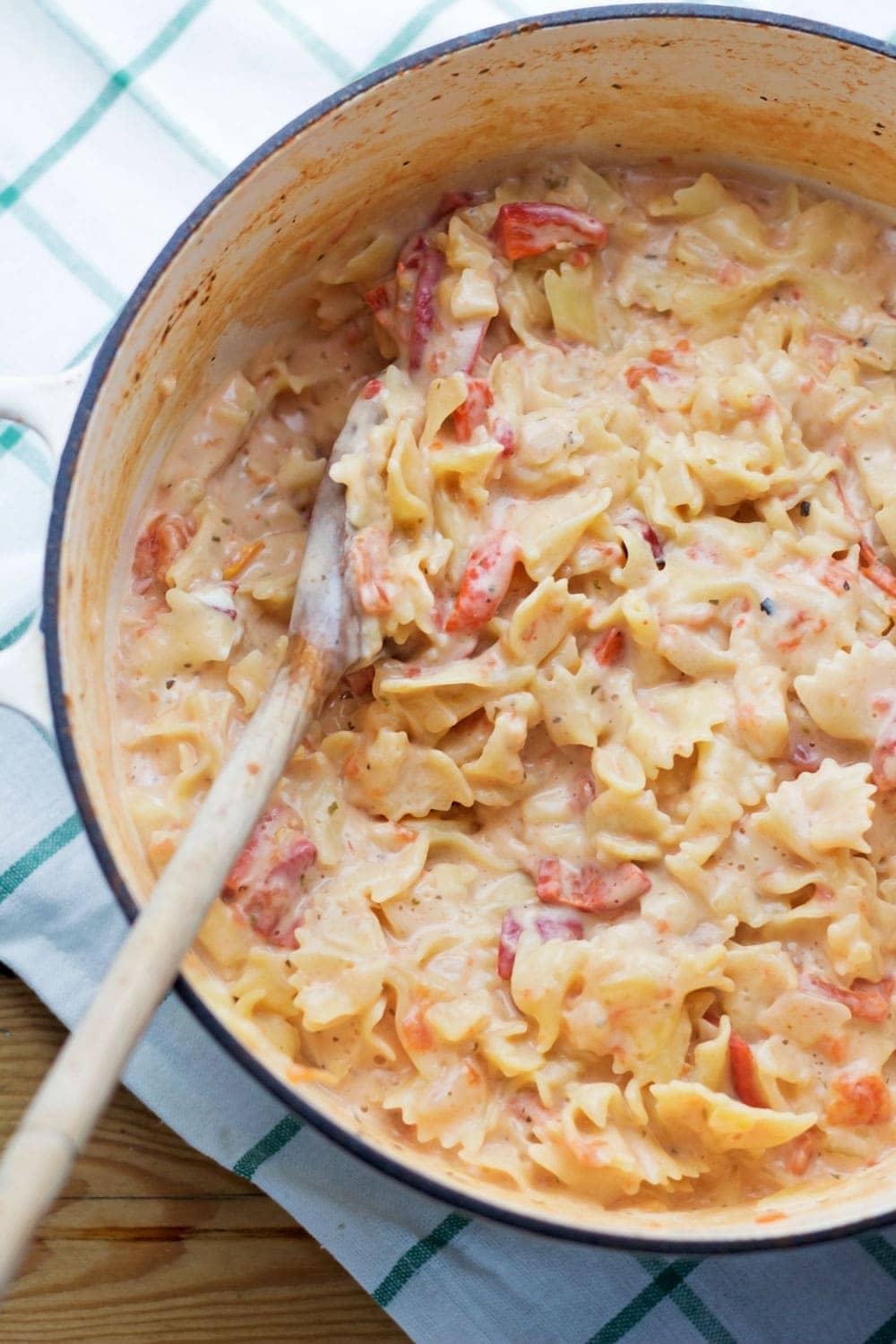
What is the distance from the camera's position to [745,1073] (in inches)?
102

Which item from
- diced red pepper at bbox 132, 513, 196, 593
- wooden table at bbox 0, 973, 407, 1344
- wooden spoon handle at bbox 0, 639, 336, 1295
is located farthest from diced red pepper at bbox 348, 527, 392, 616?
wooden table at bbox 0, 973, 407, 1344

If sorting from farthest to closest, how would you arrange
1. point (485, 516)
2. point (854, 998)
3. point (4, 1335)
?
point (4, 1335)
point (485, 516)
point (854, 998)

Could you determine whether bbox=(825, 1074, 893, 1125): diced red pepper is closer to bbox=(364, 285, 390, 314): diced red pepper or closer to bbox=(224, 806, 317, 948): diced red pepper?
bbox=(224, 806, 317, 948): diced red pepper

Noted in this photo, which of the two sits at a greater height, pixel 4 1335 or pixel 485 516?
pixel 485 516

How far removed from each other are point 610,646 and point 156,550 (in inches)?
36.1

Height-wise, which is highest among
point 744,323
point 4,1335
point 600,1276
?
point 744,323

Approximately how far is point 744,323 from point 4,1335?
2.63 meters

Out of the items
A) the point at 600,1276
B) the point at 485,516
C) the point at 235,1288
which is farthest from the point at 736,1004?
the point at 235,1288

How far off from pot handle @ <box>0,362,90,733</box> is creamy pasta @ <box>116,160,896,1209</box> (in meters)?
0.39

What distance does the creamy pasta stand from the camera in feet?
8.49

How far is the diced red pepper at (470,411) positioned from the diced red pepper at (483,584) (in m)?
0.23

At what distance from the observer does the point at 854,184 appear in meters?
3.09

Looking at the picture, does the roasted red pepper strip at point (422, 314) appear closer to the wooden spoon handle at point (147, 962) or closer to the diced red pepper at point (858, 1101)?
the wooden spoon handle at point (147, 962)

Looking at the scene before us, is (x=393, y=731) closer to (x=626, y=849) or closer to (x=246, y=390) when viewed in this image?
(x=626, y=849)
